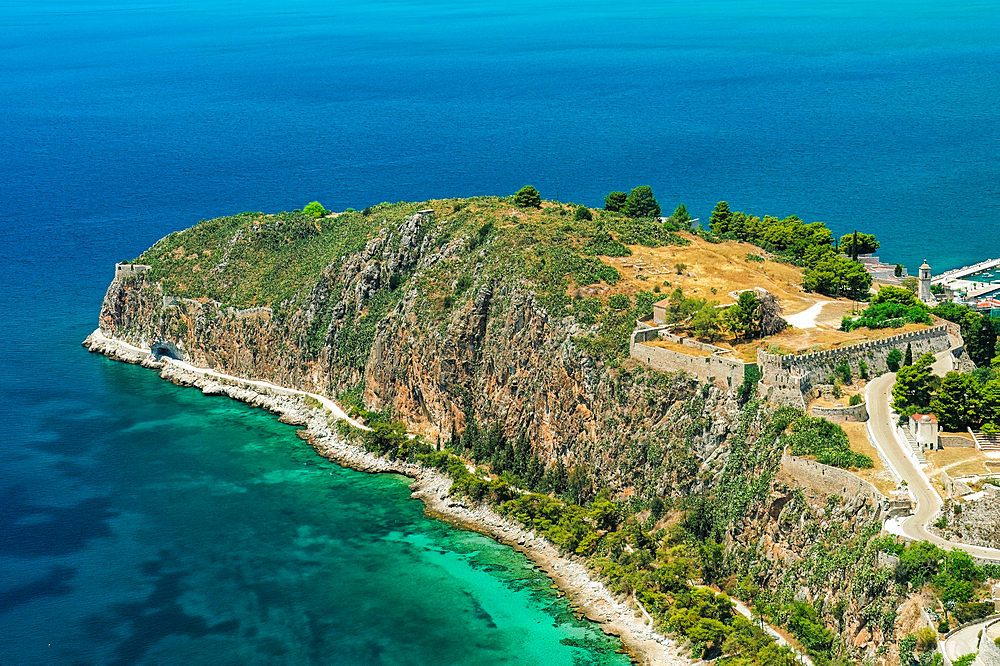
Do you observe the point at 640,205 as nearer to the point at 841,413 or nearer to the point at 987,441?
the point at 841,413

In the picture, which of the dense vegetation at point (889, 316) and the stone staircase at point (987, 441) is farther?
the dense vegetation at point (889, 316)

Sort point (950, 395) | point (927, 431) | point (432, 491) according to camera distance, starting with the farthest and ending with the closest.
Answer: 1. point (432, 491)
2. point (950, 395)
3. point (927, 431)

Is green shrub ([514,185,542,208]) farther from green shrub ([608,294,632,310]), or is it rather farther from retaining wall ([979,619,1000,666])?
retaining wall ([979,619,1000,666])

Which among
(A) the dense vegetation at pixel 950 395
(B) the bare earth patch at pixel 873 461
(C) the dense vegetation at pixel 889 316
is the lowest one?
(B) the bare earth patch at pixel 873 461

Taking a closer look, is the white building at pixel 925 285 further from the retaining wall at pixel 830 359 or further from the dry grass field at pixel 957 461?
the dry grass field at pixel 957 461

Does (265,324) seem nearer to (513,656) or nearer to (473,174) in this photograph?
(513,656)

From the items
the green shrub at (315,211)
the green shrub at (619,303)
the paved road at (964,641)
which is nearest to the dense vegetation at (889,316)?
the green shrub at (619,303)

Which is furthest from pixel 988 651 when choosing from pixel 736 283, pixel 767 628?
pixel 736 283
